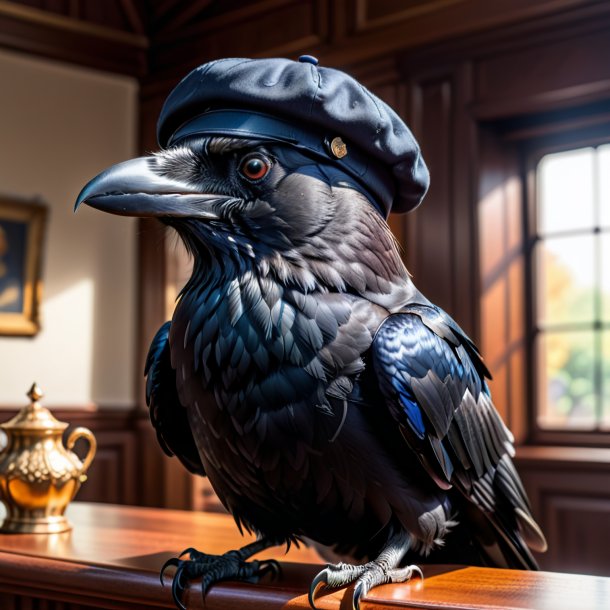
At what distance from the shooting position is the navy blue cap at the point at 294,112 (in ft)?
3.17

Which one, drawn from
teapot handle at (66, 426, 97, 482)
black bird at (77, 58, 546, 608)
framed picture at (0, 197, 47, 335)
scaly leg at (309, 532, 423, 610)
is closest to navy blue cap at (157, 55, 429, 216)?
black bird at (77, 58, 546, 608)

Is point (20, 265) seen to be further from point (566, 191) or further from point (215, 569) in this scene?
point (215, 569)

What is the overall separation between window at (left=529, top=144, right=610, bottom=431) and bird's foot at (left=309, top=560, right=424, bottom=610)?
2.71 meters

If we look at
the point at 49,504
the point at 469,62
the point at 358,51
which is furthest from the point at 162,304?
the point at 49,504

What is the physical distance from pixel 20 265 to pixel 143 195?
3750mm

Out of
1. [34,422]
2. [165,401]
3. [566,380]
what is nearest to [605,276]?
[566,380]

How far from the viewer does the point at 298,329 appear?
3.13 feet

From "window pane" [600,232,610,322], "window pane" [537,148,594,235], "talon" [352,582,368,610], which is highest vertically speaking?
"window pane" [537,148,594,235]

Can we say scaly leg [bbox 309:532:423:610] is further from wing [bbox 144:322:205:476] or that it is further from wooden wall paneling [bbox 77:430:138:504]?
wooden wall paneling [bbox 77:430:138:504]

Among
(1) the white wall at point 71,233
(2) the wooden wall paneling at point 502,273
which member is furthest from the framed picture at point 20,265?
(2) the wooden wall paneling at point 502,273

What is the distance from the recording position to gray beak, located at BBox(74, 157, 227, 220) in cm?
95

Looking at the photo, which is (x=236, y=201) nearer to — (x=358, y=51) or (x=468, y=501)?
(x=468, y=501)

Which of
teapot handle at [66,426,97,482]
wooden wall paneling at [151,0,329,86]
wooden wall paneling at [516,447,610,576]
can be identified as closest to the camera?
teapot handle at [66,426,97,482]

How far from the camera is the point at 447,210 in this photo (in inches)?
144
